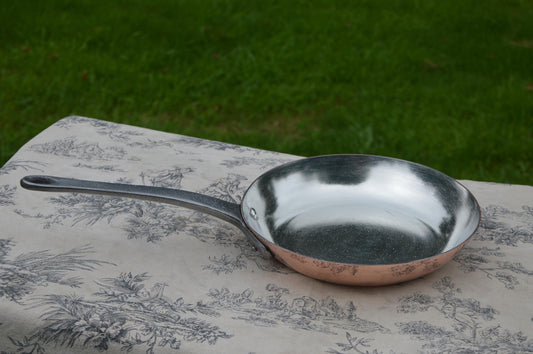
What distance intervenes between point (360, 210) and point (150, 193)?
0.42 metres

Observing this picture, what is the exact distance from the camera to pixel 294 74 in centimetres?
346

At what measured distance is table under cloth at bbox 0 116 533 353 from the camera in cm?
89

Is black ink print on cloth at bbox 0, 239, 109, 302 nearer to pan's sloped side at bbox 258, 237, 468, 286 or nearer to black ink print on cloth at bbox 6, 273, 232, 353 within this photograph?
black ink print on cloth at bbox 6, 273, 232, 353

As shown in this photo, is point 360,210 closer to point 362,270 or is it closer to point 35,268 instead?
point 362,270

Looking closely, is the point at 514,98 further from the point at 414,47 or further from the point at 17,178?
the point at 17,178

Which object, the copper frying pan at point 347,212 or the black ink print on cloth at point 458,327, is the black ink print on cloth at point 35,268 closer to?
the copper frying pan at point 347,212

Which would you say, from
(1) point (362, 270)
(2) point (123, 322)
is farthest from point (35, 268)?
(1) point (362, 270)

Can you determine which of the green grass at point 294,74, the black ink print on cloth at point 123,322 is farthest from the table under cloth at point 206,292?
the green grass at point 294,74

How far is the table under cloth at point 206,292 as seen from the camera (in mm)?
893

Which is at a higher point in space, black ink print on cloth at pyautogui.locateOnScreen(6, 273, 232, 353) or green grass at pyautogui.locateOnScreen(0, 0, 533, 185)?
black ink print on cloth at pyautogui.locateOnScreen(6, 273, 232, 353)

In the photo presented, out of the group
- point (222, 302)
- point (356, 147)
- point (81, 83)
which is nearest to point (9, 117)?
point (81, 83)

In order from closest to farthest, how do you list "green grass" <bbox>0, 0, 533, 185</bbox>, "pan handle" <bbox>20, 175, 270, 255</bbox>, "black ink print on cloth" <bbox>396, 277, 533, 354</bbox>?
"black ink print on cloth" <bbox>396, 277, 533, 354</bbox>, "pan handle" <bbox>20, 175, 270, 255</bbox>, "green grass" <bbox>0, 0, 533, 185</bbox>

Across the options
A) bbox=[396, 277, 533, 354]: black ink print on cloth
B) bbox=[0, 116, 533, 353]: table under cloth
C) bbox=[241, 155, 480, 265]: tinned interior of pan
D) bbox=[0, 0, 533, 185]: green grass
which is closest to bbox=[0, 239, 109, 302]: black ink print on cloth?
bbox=[0, 116, 533, 353]: table under cloth

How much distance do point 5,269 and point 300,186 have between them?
22.6 inches
